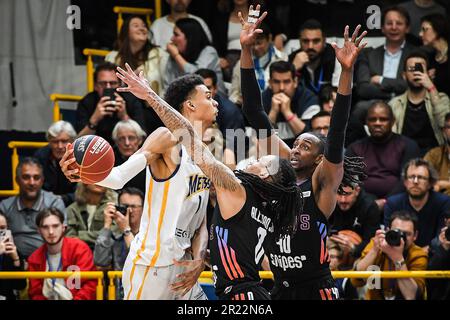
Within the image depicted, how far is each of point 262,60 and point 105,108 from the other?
5.99 feet

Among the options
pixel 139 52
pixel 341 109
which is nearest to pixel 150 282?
pixel 341 109

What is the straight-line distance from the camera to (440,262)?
8.23m

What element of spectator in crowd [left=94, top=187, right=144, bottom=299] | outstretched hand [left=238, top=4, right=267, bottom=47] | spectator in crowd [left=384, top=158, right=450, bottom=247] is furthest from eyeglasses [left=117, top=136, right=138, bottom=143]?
outstretched hand [left=238, top=4, right=267, bottom=47]

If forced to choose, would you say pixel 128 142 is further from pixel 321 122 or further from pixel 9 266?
pixel 321 122

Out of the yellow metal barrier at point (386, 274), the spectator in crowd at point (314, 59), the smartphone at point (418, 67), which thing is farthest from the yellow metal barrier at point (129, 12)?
the yellow metal barrier at point (386, 274)

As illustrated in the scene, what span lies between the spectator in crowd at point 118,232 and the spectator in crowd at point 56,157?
1.20 meters

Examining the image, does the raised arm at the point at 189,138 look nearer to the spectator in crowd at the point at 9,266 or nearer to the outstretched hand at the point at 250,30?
the outstretched hand at the point at 250,30

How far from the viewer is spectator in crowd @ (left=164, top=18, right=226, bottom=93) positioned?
10523 mm

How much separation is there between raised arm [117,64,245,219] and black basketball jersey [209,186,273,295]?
0.51 feet

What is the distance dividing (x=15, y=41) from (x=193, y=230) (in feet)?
17.6

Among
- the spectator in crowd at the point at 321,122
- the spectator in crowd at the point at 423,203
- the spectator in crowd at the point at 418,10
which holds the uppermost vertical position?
the spectator in crowd at the point at 418,10

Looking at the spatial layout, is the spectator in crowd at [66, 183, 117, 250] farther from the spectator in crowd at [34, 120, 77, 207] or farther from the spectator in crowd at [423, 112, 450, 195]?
the spectator in crowd at [423, 112, 450, 195]

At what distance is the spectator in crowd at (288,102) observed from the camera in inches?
386

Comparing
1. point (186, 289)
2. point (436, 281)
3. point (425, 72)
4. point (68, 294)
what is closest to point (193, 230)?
point (186, 289)
